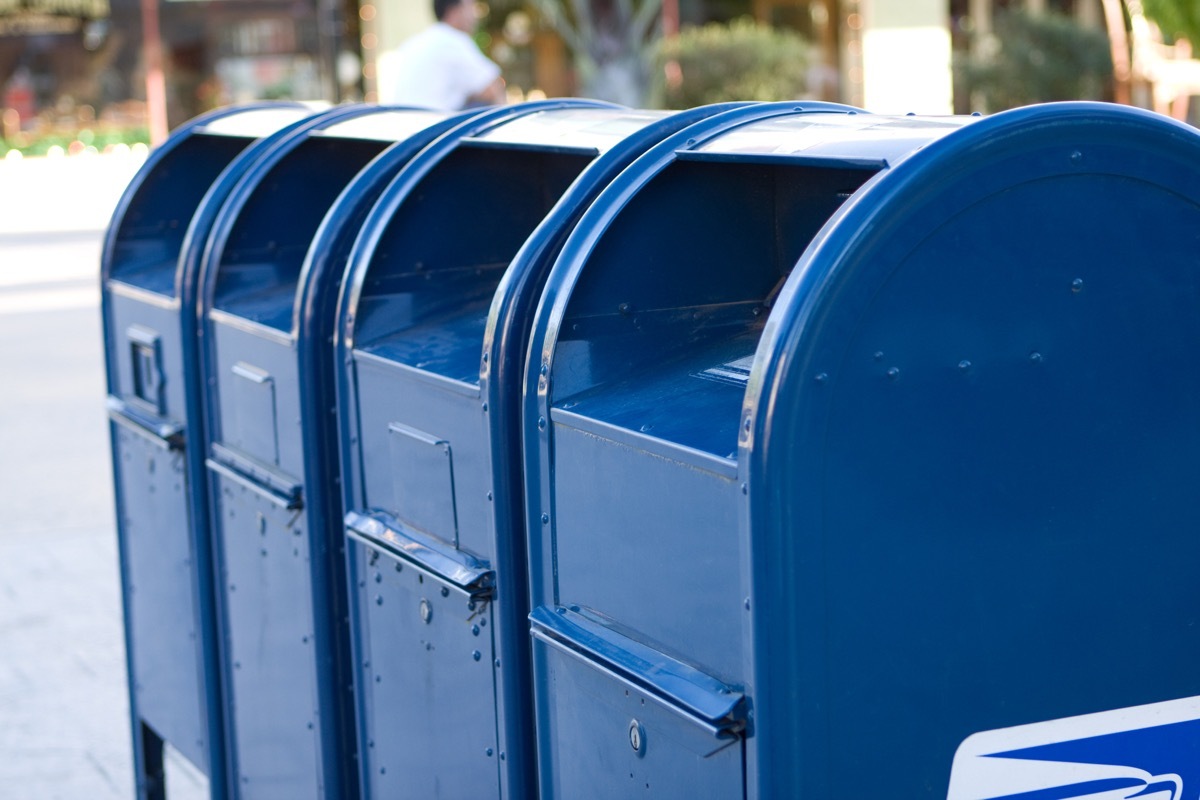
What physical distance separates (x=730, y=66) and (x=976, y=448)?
15973 millimetres

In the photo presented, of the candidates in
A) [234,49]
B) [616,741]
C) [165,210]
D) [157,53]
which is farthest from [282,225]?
[157,53]

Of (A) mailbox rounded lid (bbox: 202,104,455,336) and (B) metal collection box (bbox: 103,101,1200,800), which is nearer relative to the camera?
(B) metal collection box (bbox: 103,101,1200,800)

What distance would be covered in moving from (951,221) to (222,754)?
238cm

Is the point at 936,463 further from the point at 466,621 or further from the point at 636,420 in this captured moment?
the point at 466,621

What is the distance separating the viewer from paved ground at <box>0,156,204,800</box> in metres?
4.44

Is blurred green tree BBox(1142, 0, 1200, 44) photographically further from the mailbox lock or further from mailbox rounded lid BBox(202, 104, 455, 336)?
the mailbox lock

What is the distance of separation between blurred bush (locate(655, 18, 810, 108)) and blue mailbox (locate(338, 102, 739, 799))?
1431cm

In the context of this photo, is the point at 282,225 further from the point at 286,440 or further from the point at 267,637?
the point at 267,637

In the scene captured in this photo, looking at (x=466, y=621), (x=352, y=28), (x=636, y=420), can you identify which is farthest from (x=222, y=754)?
(x=352, y=28)

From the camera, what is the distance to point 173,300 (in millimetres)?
3490

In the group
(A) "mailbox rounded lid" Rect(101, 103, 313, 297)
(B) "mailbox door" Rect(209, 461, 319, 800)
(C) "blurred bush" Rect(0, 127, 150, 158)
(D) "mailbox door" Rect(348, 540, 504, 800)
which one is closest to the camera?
(D) "mailbox door" Rect(348, 540, 504, 800)

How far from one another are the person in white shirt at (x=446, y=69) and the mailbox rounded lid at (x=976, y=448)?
487 cm

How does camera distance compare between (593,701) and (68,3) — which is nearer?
(593,701)

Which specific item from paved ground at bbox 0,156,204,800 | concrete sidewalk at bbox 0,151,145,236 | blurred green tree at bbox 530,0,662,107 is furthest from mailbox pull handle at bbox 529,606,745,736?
blurred green tree at bbox 530,0,662,107
